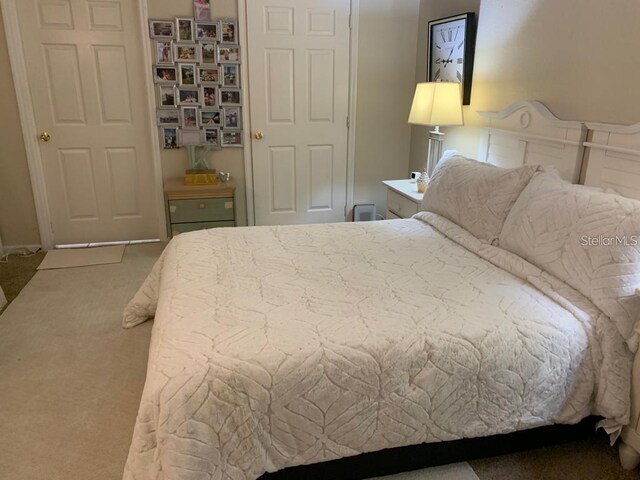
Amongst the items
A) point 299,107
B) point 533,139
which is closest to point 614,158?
point 533,139

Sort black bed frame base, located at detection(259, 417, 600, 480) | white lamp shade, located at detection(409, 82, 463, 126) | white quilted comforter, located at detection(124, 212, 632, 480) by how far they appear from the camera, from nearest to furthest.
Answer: white quilted comforter, located at detection(124, 212, 632, 480) → black bed frame base, located at detection(259, 417, 600, 480) → white lamp shade, located at detection(409, 82, 463, 126)

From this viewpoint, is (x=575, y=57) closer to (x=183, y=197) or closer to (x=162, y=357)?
(x=162, y=357)

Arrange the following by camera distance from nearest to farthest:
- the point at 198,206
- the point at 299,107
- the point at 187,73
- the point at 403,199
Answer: the point at 403,199 → the point at 198,206 → the point at 187,73 → the point at 299,107

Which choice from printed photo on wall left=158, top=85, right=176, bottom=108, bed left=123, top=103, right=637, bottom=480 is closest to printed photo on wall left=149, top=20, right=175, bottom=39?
printed photo on wall left=158, top=85, right=176, bottom=108

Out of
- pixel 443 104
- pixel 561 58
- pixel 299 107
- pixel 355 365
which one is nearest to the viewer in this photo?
pixel 355 365

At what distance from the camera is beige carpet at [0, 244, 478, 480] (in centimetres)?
183

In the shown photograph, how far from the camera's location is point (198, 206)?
3.71 m

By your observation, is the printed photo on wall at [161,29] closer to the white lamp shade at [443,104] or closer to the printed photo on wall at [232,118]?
the printed photo on wall at [232,118]

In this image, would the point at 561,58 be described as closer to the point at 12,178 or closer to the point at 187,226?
the point at 187,226

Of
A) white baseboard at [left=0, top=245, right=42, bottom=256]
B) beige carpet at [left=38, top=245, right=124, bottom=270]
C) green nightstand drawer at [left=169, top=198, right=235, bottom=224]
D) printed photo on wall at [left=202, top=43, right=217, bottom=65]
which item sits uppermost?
printed photo on wall at [left=202, top=43, right=217, bottom=65]

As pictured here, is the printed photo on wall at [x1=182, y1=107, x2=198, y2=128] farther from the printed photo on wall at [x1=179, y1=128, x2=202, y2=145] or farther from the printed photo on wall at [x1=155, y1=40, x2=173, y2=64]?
the printed photo on wall at [x1=155, y1=40, x2=173, y2=64]

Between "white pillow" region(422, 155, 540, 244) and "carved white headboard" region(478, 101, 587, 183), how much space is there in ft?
0.66

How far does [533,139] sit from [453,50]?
3.80ft

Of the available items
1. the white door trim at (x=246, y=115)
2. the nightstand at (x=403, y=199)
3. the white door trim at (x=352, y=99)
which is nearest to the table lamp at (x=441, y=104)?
the nightstand at (x=403, y=199)
